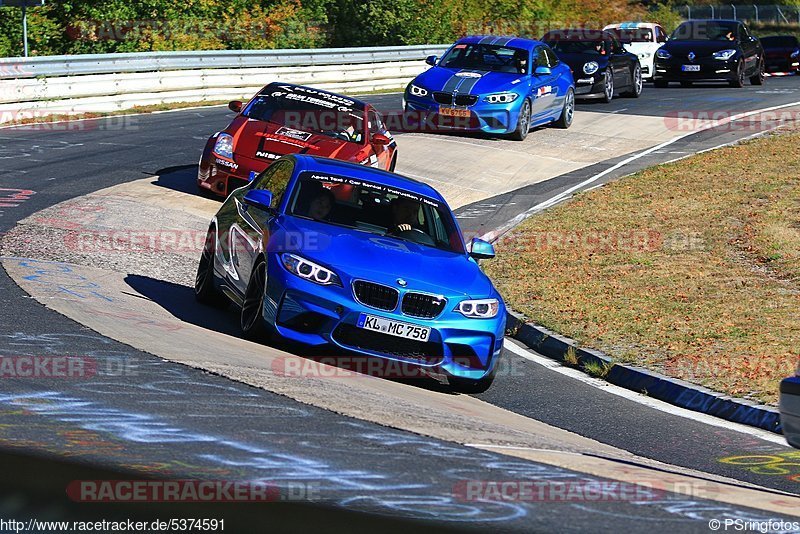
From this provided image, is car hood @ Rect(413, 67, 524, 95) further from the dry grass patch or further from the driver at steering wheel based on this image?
the driver at steering wheel

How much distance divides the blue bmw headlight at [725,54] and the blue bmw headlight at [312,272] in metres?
25.7

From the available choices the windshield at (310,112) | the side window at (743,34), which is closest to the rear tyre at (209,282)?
the windshield at (310,112)

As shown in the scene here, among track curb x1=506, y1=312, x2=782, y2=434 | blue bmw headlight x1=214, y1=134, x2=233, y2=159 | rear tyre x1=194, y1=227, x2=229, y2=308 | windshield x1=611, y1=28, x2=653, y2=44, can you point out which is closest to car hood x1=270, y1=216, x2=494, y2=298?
rear tyre x1=194, y1=227, x2=229, y2=308

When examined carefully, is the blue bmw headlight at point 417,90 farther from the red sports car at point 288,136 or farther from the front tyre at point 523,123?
the red sports car at point 288,136

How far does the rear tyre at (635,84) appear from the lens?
99.7ft

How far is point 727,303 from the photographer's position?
13.1 metres

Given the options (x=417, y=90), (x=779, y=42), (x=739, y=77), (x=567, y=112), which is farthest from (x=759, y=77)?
(x=417, y=90)

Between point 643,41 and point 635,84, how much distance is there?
6.14 meters

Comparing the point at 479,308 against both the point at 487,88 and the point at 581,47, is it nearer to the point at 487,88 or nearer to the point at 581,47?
the point at 487,88

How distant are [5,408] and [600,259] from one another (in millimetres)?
10189

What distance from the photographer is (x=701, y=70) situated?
32.8 meters

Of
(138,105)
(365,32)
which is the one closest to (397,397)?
(138,105)

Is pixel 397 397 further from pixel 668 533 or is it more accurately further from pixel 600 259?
pixel 600 259

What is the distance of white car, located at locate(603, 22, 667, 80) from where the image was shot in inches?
1399
